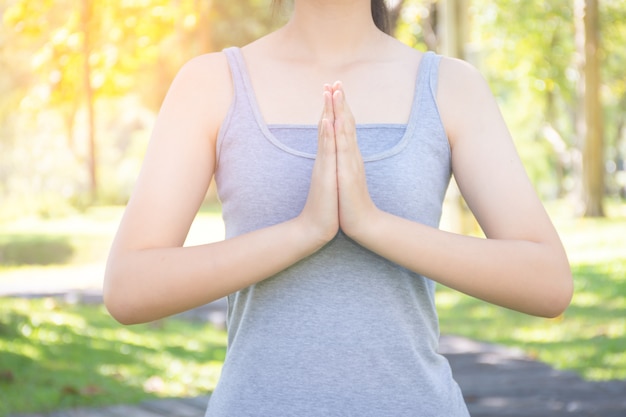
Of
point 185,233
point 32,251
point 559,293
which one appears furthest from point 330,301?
point 32,251

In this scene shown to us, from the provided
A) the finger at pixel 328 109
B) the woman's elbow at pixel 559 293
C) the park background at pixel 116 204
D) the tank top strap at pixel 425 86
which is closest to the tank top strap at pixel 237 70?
the finger at pixel 328 109

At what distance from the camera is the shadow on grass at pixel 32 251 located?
37.1ft

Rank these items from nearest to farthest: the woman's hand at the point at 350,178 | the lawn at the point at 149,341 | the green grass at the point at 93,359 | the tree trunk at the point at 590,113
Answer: the woman's hand at the point at 350,178 → the green grass at the point at 93,359 → the lawn at the point at 149,341 → the tree trunk at the point at 590,113

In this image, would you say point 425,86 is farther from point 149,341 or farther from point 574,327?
point 574,327

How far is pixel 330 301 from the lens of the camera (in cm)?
138

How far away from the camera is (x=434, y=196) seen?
1442 millimetres

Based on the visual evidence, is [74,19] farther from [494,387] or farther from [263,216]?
[263,216]

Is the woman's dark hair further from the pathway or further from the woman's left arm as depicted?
the pathway

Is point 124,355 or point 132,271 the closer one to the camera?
point 132,271

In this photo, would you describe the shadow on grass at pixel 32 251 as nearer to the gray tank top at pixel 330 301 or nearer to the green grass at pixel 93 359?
the green grass at pixel 93 359

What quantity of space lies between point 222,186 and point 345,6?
15.2 inches

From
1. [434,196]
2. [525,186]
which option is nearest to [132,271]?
[434,196]

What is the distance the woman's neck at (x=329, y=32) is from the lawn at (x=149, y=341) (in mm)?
3689

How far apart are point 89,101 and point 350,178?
956 cm
